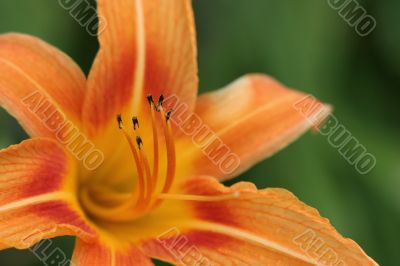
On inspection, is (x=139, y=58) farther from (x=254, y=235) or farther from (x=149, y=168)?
(x=254, y=235)

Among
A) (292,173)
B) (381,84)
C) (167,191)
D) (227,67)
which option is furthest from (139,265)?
(381,84)

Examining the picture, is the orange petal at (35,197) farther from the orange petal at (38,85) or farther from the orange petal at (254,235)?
the orange petal at (254,235)

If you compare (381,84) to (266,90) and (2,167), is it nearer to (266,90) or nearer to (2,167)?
(266,90)

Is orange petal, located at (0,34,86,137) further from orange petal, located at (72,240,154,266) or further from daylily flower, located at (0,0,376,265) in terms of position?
orange petal, located at (72,240,154,266)

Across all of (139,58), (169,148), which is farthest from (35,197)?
(139,58)

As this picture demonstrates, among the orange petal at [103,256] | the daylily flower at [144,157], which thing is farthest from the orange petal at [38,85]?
the orange petal at [103,256]

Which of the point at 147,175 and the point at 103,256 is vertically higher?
the point at 147,175

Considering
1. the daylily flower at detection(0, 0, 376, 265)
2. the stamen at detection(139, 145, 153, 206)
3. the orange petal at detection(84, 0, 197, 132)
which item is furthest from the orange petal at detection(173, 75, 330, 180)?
the stamen at detection(139, 145, 153, 206)
